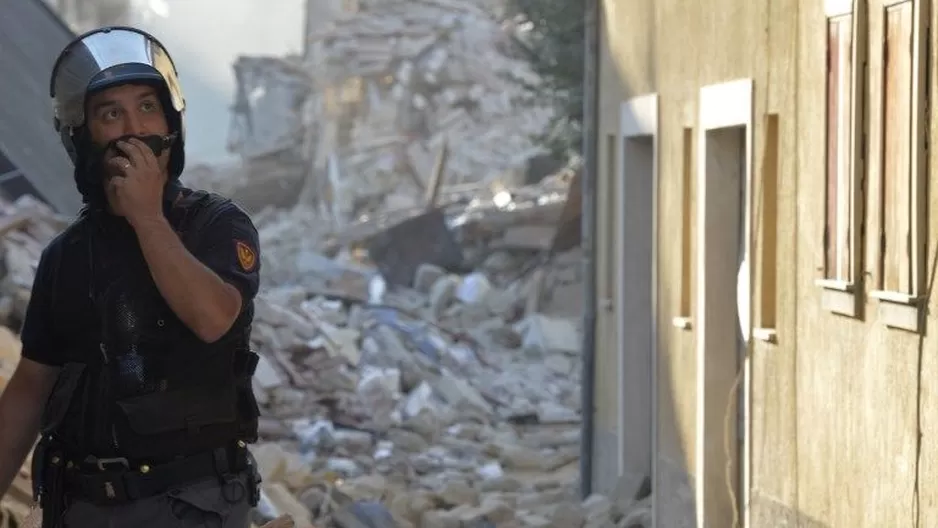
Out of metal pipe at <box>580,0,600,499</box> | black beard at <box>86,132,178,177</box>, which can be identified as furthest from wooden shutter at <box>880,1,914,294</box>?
metal pipe at <box>580,0,600,499</box>

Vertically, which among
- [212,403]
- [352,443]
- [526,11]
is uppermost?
[526,11]

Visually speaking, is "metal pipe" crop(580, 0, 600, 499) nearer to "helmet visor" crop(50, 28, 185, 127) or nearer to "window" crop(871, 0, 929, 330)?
"window" crop(871, 0, 929, 330)

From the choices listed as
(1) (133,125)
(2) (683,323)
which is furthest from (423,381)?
(1) (133,125)

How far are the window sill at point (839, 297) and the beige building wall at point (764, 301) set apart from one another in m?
0.02

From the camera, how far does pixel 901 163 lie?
21.8 ft

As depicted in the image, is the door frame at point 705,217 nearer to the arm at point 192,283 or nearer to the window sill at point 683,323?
the window sill at point 683,323

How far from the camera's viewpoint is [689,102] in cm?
1082

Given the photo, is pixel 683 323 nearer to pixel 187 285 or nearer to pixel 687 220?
pixel 687 220

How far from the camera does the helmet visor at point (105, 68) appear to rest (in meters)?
4.55

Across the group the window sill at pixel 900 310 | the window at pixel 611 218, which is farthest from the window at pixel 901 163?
the window at pixel 611 218

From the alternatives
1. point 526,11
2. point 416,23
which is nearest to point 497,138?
point 416,23

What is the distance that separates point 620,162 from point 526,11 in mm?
13690

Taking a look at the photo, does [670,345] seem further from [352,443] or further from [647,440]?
[352,443]

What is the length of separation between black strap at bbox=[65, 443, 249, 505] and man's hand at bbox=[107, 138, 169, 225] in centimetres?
57
